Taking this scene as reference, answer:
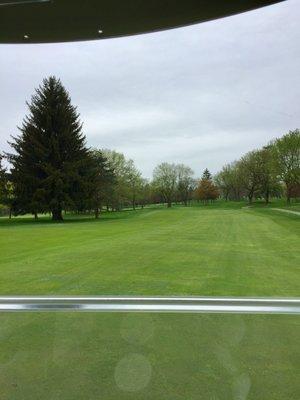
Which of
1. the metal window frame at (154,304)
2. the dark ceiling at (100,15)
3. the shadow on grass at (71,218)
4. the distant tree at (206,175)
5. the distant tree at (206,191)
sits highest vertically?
the dark ceiling at (100,15)

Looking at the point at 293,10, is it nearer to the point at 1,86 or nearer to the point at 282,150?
the point at 282,150

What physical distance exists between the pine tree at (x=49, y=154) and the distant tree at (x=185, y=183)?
0.46 m

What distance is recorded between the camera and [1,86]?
2041mm

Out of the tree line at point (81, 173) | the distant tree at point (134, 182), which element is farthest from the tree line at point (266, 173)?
the distant tree at point (134, 182)

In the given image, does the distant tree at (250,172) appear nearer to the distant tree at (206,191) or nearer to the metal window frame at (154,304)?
the distant tree at (206,191)

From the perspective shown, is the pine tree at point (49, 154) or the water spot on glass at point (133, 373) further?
the pine tree at point (49, 154)

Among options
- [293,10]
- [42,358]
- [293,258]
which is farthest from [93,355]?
[293,10]

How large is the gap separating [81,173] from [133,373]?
98 centimetres

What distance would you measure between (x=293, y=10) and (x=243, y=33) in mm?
202

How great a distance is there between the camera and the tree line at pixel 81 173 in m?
2.08

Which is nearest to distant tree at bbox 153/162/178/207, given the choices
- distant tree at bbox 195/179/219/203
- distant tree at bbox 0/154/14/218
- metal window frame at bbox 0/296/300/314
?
distant tree at bbox 195/179/219/203

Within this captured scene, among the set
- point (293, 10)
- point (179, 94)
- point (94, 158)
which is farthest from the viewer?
point (94, 158)

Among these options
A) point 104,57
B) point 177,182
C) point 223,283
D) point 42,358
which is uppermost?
point 104,57

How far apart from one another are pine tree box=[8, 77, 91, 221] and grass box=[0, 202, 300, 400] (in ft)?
0.58
